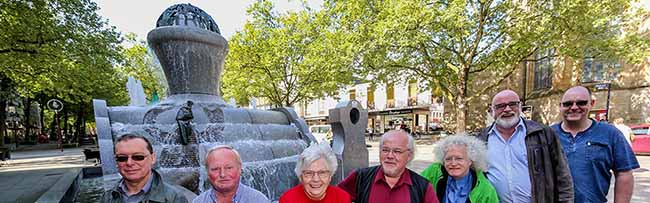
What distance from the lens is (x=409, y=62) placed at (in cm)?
2073

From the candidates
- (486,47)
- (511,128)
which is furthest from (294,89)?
(511,128)

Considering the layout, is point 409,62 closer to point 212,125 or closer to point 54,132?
point 212,125

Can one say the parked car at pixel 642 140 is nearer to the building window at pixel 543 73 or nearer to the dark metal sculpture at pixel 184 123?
the building window at pixel 543 73

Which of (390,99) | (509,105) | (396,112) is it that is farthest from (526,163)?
(390,99)

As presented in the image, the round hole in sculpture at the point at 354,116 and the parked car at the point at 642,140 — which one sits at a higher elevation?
the round hole in sculpture at the point at 354,116

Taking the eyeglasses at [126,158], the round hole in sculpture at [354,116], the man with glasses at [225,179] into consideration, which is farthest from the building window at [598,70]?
the eyeglasses at [126,158]

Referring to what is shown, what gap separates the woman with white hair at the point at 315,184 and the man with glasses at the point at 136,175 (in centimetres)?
69

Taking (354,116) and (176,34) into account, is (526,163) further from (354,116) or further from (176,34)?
(354,116)

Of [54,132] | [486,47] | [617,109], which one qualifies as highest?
[486,47]

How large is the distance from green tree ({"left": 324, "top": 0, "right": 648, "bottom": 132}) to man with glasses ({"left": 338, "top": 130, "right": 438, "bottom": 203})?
14.8 metres

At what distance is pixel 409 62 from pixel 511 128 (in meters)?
18.5

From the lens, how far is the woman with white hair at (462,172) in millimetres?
2287

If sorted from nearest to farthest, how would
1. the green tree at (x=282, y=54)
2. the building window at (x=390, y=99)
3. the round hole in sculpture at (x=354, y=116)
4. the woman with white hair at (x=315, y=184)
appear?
1. the woman with white hair at (x=315, y=184)
2. the round hole in sculpture at (x=354, y=116)
3. the green tree at (x=282, y=54)
4. the building window at (x=390, y=99)

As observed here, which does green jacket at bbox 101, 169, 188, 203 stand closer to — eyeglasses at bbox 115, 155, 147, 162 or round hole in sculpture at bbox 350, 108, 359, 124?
eyeglasses at bbox 115, 155, 147, 162
